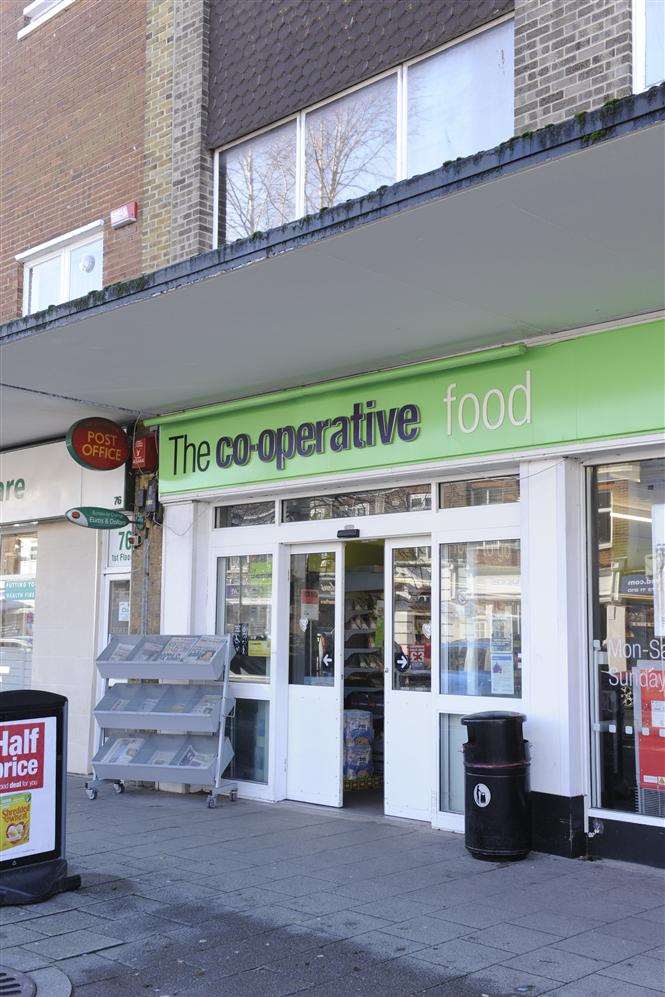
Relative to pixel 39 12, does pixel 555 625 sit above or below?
below

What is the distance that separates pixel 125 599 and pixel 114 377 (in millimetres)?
3328

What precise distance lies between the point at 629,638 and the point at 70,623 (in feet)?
24.0

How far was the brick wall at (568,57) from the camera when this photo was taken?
7.30 metres

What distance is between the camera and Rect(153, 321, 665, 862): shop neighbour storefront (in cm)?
735

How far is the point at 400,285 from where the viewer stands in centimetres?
688

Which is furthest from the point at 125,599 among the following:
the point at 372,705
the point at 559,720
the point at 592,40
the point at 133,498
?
the point at 592,40

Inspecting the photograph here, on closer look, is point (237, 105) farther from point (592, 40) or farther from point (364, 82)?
point (592, 40)

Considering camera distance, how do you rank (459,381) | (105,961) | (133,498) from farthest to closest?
(133,498)
(459,381)
(105,961)

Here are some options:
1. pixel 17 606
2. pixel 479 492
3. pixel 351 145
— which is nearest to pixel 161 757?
pixel 479 492

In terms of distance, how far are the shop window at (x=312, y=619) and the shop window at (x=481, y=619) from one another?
5.01ft

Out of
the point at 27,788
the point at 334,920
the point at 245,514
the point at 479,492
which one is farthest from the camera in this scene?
the point at 245,514

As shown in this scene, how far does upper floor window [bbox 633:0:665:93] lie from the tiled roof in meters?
1.14

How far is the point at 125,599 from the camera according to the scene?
39.0 feet

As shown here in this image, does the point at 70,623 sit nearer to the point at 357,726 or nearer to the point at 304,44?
the point at 357,726
